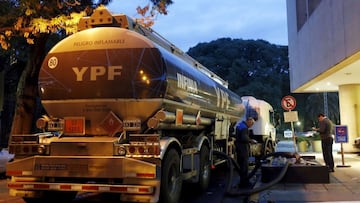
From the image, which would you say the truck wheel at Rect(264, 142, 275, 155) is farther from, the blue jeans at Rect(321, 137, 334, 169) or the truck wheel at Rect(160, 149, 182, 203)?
the truck wheel at Rect(160, 149, 182, 203)

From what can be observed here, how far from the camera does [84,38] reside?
26.3 feet

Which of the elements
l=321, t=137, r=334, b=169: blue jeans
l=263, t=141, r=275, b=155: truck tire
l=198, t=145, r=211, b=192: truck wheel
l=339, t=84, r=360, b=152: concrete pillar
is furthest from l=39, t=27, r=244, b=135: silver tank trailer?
l=339, t=84, r=360, b=152: concrete pillar

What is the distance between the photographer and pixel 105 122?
25.6ft

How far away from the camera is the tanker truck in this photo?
7.20 meters

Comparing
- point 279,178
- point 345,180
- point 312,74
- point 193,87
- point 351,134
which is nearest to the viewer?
point 193,87

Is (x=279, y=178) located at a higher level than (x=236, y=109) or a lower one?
lower

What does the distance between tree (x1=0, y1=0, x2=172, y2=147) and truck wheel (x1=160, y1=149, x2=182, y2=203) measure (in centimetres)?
504

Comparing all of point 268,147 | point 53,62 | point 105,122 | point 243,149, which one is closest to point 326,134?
point 243,149

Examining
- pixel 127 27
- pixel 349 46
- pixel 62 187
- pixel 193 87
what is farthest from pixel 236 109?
pixel 62 187

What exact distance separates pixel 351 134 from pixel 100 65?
1785cm

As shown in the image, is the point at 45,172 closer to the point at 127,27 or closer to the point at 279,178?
the point at 127,27

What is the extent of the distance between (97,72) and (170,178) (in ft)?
7.71

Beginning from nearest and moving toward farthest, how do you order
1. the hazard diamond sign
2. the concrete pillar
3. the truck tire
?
the hazard diamond sign
the truck tire
the concrete pillar

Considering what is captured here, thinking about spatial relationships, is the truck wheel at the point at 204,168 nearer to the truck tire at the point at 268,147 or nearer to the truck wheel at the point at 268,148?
the truck tire at the point at 268,147
